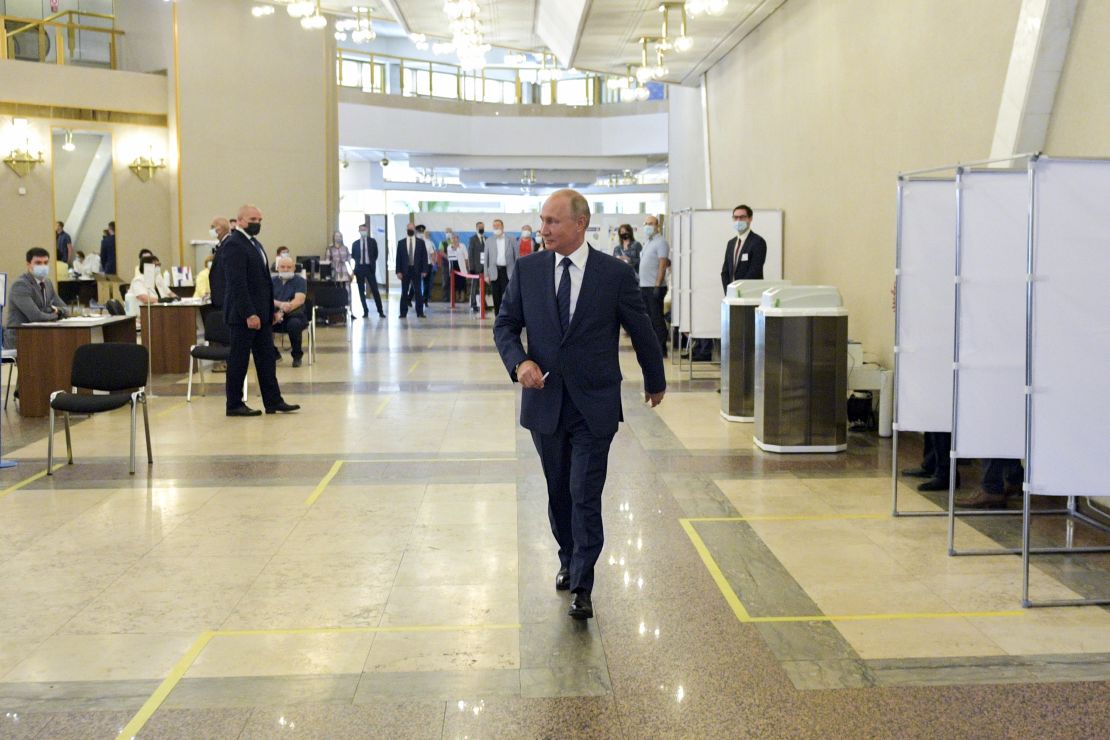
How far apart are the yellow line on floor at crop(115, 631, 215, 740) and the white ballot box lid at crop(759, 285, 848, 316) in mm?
4670

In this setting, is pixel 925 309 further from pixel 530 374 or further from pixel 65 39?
pixel 65 39

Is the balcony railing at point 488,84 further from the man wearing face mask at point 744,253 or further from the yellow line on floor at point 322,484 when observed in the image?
the yellow line on floor at point 322,484

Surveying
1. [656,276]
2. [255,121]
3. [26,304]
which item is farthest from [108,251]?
[26,304]

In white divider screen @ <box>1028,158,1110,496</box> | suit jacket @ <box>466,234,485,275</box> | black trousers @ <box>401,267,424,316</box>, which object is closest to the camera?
white divider screen @ <box>1028,158,1110,496</box>

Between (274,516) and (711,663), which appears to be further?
(274,516)

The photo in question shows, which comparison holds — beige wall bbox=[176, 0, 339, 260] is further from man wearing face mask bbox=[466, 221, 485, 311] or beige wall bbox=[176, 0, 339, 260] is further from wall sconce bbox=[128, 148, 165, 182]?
man wearing face mask bbox=[466, 221, 485, 311]

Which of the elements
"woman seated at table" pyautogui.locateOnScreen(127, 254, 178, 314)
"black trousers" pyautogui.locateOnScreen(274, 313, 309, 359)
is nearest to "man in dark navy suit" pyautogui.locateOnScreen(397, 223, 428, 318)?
"woman seated at table" pyautogui.locateOnScreen(127, 254, 178, 314)

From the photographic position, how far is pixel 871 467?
7594mm

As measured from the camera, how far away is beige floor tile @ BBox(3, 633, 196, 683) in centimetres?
402

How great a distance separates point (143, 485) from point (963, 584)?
4.72 m

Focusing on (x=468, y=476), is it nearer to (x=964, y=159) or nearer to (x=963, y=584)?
(x=963, y=584)

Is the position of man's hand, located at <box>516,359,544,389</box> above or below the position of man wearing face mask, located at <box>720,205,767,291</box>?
below

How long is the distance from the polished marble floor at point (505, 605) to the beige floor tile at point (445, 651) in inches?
0.5

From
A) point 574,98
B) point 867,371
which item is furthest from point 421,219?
point 867,371
